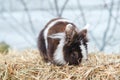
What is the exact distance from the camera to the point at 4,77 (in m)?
1.90

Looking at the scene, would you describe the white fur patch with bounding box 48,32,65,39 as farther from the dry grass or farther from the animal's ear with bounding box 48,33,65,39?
the dry grass

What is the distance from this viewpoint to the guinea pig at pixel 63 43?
1.98 metres

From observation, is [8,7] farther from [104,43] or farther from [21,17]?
[104,43]

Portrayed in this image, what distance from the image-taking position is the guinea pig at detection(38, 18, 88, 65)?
1981 millimetres

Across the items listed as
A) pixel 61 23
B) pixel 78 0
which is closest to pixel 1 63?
pixel 61 23

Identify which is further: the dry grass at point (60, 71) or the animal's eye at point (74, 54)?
the animal's eye at point (74, 54)

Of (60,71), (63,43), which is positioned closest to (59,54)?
(63,43)

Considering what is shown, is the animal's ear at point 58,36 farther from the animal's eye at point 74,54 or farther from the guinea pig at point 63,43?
the animal's eye at point 74,54

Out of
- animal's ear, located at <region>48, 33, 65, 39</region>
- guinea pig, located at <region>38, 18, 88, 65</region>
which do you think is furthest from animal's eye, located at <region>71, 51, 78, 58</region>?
animal's ear, located at <region>48, 33, 65, 39</region>

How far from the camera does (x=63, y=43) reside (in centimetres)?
204

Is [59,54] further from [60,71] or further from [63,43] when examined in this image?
[60,71]

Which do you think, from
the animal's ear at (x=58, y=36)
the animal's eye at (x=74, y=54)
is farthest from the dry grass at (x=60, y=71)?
the animal's ear at (x=58, y=36)

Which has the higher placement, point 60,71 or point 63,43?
point 63,43

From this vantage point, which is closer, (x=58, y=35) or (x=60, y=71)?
(x=60, y=71)
